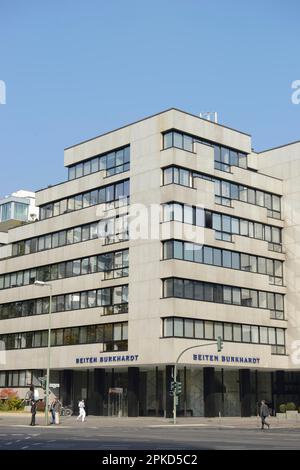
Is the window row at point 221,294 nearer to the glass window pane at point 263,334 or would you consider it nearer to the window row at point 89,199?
the glass window pane at point 263,334

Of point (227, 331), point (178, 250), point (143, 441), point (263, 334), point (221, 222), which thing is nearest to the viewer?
point (143, 441)

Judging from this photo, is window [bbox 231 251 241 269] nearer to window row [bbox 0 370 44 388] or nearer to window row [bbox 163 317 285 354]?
window row [bbox 163 317 285 354]

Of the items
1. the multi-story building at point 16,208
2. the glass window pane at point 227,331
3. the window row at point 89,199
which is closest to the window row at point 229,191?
the window row at point 89,199

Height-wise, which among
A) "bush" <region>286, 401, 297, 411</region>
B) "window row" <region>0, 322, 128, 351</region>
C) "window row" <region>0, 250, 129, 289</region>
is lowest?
"bush" <region>286, 401, 297, 411</region>

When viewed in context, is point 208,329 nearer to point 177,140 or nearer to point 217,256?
point 217,256

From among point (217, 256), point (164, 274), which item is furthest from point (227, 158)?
point (164, 274)

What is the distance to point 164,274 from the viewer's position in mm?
53938

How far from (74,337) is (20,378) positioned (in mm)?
8938

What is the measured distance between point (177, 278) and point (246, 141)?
16971 millimetres

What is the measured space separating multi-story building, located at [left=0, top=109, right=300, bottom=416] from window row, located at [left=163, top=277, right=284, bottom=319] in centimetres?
10

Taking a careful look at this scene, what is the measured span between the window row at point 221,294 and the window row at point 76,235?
21.6 feet

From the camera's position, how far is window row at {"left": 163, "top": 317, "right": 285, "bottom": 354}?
5331cm

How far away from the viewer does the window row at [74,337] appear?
57.0 meters

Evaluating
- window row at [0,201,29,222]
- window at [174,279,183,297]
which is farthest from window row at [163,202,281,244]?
window row at [0,201,29,222]
